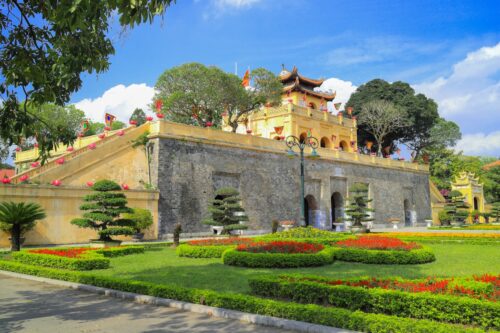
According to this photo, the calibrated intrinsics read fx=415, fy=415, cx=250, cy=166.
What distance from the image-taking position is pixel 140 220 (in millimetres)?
19359

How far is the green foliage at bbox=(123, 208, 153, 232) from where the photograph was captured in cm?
1927

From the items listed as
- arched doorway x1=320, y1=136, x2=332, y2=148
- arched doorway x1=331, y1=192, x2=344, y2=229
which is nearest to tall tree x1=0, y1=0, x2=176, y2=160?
arched doorway x1=331, y1=192, x2=344, y2=229

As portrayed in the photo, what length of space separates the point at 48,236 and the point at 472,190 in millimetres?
41997

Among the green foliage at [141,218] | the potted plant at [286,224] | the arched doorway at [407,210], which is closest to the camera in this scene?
the green foliage at [141,218]

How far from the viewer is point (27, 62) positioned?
19.6 ft

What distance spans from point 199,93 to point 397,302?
2931 centimetres

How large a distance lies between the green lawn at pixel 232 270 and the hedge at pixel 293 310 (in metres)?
0.95

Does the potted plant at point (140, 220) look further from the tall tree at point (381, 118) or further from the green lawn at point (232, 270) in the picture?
the tall tree at point (381, 118)

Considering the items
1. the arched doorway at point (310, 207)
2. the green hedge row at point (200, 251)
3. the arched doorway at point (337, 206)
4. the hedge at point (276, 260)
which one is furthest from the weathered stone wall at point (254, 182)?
the hedge at point (276, 260)

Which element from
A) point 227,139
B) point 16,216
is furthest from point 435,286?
point 227,139

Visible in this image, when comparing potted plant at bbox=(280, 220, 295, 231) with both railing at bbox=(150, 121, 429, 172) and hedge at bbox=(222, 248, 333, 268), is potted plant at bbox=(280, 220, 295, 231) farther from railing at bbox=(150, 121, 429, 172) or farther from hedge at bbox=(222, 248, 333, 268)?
hedge at bbox=(222, 248, 333, 268)

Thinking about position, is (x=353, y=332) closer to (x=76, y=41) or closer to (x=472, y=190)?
(x=76, y=41)

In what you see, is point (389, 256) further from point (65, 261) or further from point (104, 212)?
point (104, 212)

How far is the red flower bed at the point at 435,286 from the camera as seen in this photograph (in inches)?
228
